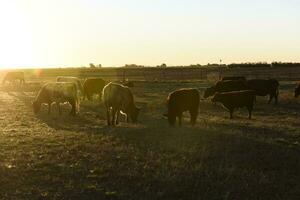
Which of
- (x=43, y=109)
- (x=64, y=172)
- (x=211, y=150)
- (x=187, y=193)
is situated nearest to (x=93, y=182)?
(x=64, y=172)

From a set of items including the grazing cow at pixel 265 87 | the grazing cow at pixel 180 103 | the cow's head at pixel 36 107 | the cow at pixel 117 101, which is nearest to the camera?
the grazing cow at pixel 180 103

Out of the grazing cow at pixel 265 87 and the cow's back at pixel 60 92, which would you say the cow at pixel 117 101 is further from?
the grazing cow at pixel 265 87

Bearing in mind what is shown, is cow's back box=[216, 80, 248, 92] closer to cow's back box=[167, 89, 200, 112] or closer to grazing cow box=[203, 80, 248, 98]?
grazing cow box=[203, 80, 248, 98]

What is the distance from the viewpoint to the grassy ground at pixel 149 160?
10492 millimetres

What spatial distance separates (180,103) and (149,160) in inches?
280

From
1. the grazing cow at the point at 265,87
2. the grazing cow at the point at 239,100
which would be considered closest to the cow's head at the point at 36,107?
the grazing cow at the point at 239,100

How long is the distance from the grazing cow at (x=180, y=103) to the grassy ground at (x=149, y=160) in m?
0.50

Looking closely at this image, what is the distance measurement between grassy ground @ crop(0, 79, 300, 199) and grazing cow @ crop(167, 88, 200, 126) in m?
0.50

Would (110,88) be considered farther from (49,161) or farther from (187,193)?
(187,193)

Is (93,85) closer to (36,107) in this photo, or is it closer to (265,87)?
(36,107)

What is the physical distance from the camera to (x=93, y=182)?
11055 millimetres

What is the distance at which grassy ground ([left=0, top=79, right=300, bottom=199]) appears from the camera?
34.4 feet

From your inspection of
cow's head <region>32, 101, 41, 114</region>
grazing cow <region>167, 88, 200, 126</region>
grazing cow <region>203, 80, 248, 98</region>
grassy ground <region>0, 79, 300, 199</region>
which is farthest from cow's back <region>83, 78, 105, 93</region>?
grazing cow <region>167, 88, 200, 126</region>

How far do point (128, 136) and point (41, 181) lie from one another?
6.10 meters
